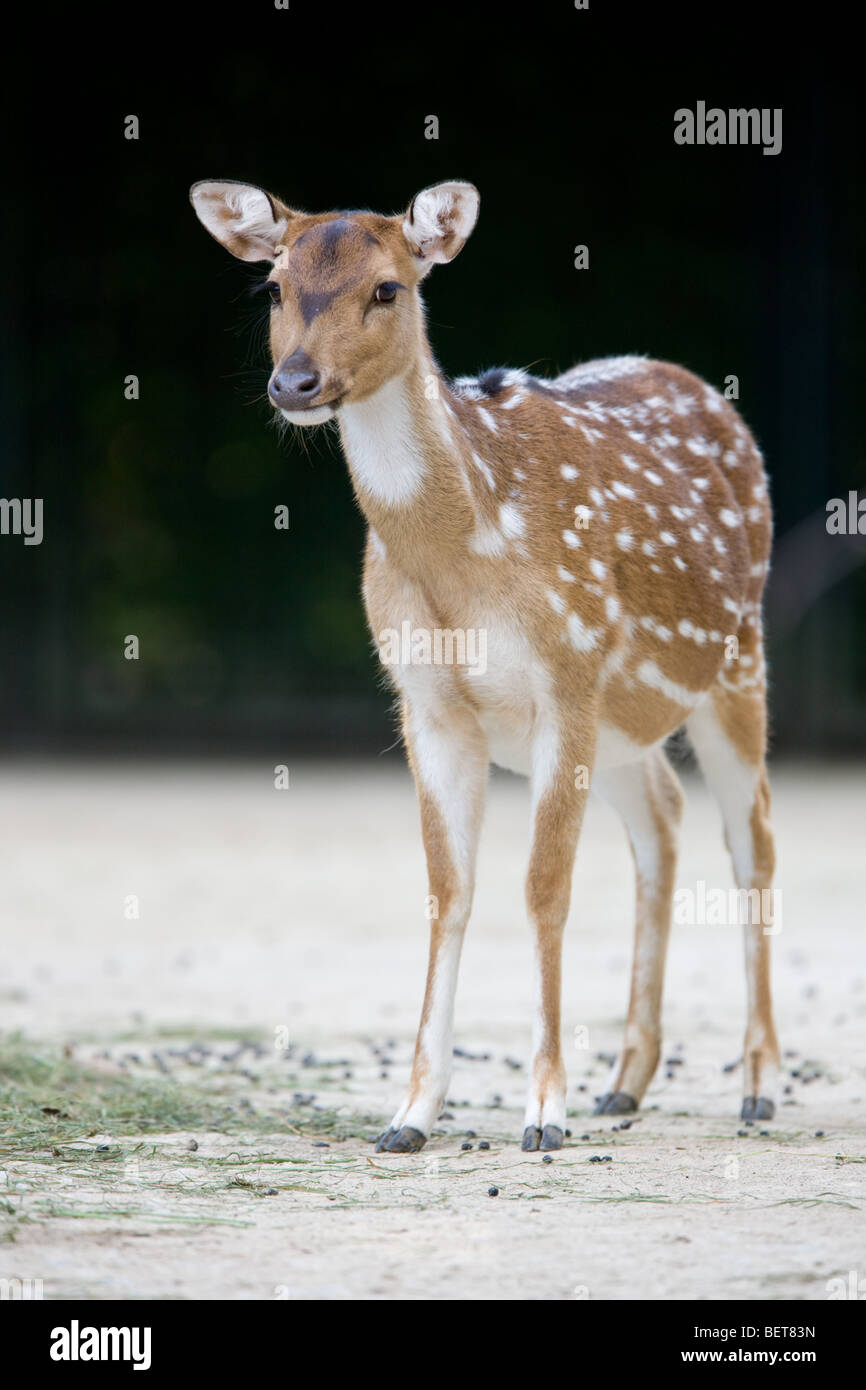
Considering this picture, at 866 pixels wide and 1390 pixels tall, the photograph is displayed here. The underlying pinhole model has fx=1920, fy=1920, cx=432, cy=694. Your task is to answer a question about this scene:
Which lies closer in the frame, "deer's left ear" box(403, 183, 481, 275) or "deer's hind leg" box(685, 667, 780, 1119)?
"deer's left ear" box(403, 183, 481, 275)

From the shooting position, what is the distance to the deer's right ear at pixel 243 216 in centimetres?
458

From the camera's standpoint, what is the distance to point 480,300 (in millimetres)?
15406

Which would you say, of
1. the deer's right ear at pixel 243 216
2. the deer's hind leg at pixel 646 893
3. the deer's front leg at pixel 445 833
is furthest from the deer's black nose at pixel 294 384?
the deer's hind leg at pixel 646 893

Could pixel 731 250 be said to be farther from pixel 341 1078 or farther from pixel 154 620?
pixel 341 1078

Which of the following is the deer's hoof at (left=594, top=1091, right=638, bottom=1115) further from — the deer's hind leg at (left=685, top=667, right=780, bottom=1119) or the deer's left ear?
the deer's left ear

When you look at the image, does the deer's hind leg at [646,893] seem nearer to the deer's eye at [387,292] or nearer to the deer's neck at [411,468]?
the deer's neck at [411,468]

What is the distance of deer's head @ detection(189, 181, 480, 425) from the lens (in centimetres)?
421

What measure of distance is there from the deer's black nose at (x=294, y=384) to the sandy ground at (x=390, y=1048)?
1653 mm

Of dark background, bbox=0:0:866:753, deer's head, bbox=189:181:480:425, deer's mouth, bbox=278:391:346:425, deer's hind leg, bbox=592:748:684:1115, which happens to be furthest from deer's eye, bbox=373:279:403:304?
dark background, bbox=0:0:866:753

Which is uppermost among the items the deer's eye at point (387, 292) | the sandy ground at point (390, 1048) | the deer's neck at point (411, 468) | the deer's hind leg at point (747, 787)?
the deer's eye at point (387, 292)

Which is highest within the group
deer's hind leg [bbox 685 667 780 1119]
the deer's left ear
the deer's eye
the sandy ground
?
the deer's left ear

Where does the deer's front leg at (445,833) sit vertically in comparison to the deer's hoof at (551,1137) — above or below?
above

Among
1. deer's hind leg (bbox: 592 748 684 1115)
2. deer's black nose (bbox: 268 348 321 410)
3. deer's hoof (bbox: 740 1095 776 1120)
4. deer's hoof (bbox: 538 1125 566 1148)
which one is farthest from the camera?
deer's hind leg (bbox: 592 748 684 1115)

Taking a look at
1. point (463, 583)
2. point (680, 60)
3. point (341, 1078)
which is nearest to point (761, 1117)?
point (341, 1078)
